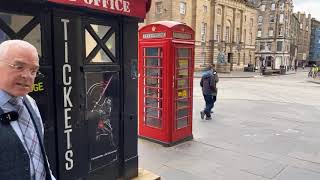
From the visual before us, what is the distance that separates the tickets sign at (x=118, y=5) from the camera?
2.91 m

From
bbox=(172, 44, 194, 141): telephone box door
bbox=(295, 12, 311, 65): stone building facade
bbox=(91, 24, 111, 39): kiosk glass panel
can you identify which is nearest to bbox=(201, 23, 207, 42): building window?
bbox=(172, 44, 194, 141): telephone box door

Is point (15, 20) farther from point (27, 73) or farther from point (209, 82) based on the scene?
point (209, 82)

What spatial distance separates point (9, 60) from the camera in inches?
60.1

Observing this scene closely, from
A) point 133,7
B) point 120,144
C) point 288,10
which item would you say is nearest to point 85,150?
point 120,144

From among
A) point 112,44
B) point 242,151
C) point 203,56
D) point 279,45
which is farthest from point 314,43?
point 112,44

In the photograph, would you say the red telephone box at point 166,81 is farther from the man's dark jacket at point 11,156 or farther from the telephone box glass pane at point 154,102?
the man's dark jacket at point 11,156

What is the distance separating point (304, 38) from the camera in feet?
305

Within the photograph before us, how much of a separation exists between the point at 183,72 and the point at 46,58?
4.17 meters

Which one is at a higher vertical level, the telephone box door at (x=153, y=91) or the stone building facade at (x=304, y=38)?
the stone building facade at (x=304, y=38)

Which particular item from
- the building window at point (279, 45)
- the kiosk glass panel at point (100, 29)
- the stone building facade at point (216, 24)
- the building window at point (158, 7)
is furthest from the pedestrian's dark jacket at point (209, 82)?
the building window at point (279, 45)

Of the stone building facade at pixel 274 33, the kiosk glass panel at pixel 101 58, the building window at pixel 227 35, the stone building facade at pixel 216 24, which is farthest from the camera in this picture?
the stone building facade at pixel 274 33

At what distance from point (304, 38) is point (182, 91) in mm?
98213

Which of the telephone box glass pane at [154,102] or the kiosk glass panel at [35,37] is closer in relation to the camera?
the kiosk glass panel at [35,37]

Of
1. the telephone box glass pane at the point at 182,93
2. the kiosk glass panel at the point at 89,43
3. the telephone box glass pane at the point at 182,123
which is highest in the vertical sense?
the kiosk glass panel at the point at 89,43
